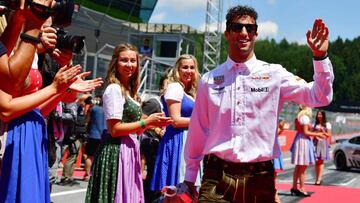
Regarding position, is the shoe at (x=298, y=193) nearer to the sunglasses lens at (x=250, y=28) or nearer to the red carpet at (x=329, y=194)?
the red carpet at (x=329, y=194)

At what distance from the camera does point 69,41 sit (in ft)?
12.1

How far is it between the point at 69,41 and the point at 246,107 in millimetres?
1154

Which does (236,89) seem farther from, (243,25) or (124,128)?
(124,128)

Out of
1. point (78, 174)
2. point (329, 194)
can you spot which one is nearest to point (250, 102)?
point (329, 194)

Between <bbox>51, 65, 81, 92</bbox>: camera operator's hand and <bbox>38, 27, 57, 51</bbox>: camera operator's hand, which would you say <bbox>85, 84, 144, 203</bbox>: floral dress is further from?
<bbox>38, 27, 57, 51</bbox>: camera operator's hand

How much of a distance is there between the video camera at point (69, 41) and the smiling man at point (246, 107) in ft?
2.69

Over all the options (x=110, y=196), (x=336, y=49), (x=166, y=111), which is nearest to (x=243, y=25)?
(x=110, y=196)

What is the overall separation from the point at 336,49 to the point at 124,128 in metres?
156

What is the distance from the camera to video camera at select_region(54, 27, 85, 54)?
144 inches

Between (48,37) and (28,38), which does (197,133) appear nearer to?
(48,37)

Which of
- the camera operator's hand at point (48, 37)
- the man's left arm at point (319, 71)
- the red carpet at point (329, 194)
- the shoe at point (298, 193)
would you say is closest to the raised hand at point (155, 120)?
the camera operator's hand at point (48, 37)

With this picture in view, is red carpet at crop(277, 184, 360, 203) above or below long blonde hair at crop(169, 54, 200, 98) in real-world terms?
below

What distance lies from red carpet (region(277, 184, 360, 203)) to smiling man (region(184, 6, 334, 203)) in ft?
24.1

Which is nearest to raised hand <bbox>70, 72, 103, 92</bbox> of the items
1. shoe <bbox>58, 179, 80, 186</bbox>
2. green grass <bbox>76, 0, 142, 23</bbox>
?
shoe <bbox>58, 179, 80, 186</bbox>
